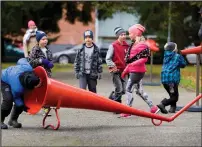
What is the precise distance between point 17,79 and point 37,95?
371mm

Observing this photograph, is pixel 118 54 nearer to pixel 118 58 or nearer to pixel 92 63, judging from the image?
pixel 118 58

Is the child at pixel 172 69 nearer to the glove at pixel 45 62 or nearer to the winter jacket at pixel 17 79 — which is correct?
the glove at pixel 45 62

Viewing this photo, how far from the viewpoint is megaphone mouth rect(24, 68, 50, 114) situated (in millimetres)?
7641

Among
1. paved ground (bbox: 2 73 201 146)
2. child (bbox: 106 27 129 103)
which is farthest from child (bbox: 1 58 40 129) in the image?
child (bbox: 106 27 129 103)

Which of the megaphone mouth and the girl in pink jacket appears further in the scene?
the girl in pink jacket

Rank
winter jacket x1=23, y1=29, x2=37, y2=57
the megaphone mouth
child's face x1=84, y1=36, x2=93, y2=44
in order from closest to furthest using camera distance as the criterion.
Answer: the megaphone mouth → winter jacket x1=23, y1=29, x2=37, y2=57 → child's face x1=84, y1=36, x2=93, y2=44

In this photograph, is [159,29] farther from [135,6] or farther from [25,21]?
[25,21]

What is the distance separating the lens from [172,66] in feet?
33.2

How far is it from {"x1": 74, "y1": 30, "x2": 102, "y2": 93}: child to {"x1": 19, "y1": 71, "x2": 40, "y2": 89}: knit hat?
2204 mm

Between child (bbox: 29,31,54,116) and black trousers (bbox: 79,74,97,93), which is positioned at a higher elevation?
child (bbox: 29,31,54,116)

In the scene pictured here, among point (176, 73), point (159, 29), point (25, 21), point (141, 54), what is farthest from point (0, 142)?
point (25, 21)

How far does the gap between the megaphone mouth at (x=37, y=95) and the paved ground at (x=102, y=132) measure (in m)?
0.34

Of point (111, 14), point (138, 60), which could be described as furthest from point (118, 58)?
point (111, 14)

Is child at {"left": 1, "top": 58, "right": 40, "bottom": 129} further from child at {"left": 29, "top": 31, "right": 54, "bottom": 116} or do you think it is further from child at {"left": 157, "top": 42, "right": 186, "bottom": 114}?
child at {"left": 157, "top": 42, "right": 186, "bottom": 114}
